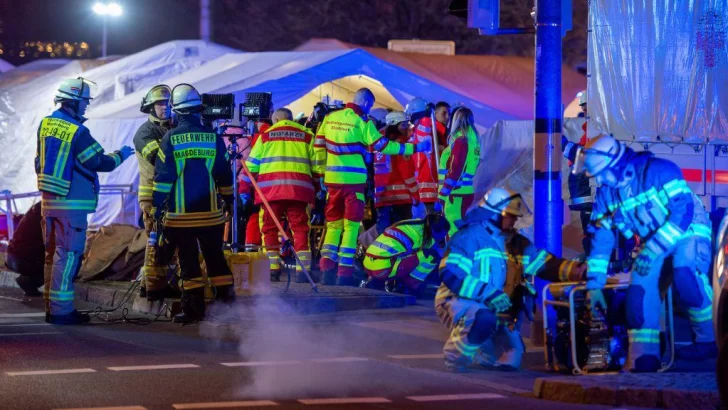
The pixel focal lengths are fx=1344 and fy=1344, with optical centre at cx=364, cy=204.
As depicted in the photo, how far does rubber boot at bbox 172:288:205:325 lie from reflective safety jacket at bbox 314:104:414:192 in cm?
249

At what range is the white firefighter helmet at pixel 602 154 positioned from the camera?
9172 mm

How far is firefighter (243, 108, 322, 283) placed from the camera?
14.3 meters

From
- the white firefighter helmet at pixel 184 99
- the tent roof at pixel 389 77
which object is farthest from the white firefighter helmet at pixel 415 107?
the white firefighter helmet at pixel 184 99

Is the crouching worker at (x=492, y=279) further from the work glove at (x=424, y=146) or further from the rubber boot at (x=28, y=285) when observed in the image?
the rubber boot at (x=28, y=285)

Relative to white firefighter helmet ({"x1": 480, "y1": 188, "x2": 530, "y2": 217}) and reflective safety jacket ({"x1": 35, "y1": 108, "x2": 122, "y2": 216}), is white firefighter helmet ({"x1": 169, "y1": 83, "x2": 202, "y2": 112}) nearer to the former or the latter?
reflective safety jacket ({"x1": 35, "y1": 108, "x2": 122, "y2": 216})

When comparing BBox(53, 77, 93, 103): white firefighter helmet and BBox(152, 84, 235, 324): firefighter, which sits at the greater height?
BBox(53, 77, 93, 103): white firefighter helmet

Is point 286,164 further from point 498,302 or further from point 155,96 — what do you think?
point 498,302

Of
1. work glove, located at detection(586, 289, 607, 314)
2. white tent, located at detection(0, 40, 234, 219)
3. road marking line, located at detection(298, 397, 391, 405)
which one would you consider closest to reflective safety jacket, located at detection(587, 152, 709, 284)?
work glove, located at detection(586, 289, 607, 314)

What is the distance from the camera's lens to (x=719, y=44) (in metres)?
12.7

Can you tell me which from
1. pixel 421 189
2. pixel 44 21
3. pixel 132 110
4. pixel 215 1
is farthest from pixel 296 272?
pixel 44 21

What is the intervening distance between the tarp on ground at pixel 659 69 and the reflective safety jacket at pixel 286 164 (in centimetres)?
332

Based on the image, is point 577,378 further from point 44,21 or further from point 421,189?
point 44,21

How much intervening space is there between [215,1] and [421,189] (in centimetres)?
2177

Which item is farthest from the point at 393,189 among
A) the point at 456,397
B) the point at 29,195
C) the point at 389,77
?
the point at 456,397
